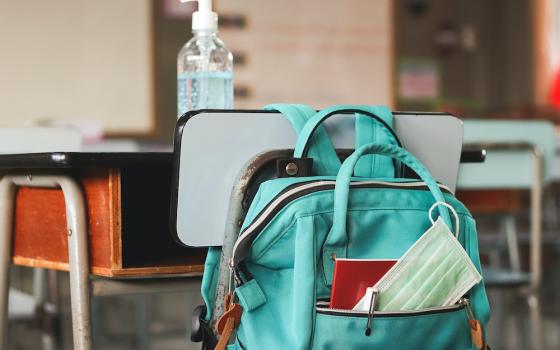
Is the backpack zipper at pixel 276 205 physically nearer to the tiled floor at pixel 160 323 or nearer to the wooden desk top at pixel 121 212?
the wooden desk top at pixel 121 212

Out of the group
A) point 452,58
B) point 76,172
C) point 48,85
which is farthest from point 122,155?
point 452,58

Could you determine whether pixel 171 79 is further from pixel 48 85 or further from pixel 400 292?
pixel 400 292

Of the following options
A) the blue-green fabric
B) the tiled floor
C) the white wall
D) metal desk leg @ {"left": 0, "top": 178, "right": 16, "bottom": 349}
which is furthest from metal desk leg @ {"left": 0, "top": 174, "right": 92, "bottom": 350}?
the white wall

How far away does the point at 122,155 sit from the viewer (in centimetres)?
125

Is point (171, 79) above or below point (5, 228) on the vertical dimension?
above

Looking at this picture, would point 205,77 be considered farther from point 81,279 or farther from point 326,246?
point 326,246

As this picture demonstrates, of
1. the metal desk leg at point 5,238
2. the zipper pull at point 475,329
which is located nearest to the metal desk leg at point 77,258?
the metal desk leg at point 5,238

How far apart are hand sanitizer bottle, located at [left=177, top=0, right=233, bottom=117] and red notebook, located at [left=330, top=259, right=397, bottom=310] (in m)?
0.64

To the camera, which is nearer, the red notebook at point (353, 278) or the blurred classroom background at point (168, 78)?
the red notebook at point (353, 278)

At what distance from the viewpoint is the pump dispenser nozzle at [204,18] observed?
1544mm

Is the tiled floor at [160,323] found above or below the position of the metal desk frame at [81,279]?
below

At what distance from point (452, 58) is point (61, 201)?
21.6 feet

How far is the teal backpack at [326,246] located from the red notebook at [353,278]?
0.6 inches

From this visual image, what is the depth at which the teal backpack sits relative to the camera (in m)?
1.09
